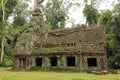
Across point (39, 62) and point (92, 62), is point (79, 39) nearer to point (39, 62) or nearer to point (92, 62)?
point (92, 62)

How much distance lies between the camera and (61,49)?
26.1 metres

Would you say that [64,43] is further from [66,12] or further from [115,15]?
[66,12]

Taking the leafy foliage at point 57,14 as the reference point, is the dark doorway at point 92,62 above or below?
below

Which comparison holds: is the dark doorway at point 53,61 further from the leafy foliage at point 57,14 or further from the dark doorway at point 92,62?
the leafy foliage at point 57,14

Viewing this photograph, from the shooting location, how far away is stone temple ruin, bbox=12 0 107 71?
986 inches

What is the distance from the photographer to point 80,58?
25.1m

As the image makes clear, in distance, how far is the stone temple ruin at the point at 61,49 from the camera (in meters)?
25.0

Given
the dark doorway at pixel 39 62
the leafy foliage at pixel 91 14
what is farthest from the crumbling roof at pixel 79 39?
the leafy foliage at pixel 91 14

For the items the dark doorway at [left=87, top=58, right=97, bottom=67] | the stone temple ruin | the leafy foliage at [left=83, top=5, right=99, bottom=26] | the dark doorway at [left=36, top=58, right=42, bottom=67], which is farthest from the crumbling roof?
the leafy foliage at [left=83, top=5, right=99, bottom=26]

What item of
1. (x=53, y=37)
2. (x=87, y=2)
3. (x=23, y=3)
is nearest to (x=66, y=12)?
(x=87, y=2)

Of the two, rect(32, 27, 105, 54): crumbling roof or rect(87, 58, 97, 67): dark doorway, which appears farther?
rect(87, 58, 97, 67): dark doorway

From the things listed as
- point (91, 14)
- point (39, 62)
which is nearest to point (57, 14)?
point (91, 14)

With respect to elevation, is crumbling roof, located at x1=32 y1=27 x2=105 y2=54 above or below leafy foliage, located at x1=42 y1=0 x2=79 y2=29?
below

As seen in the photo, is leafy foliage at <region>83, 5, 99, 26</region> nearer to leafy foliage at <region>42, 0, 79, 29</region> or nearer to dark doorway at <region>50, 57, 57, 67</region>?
leafy foliage at <region>42, 0, 79, 29</region>
